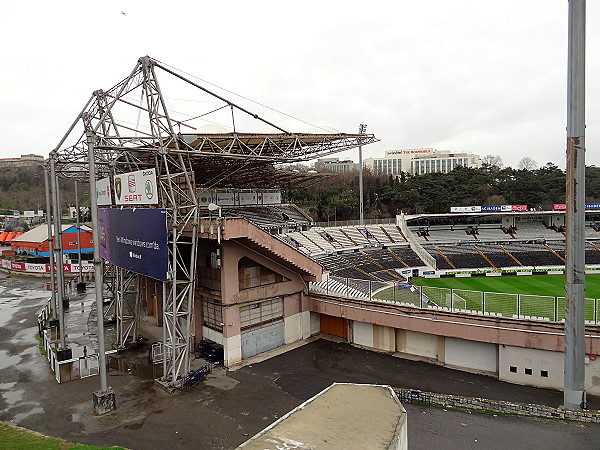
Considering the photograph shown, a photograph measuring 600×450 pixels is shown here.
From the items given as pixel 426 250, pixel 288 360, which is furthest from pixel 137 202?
pixel 426 250

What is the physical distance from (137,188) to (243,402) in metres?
10.2

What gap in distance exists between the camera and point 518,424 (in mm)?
12297

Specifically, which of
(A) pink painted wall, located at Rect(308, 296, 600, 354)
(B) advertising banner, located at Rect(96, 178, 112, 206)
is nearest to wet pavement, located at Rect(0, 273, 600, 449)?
(A) pink painted wall, located at Rect(308, 296, 600, 354)

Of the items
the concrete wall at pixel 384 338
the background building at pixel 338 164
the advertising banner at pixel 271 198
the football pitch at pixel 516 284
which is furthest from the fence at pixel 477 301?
the background building at pixel 338 164

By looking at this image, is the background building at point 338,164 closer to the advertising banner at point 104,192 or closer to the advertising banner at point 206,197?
the advertising banner at point 206,197

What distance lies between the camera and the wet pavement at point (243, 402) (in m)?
12.0

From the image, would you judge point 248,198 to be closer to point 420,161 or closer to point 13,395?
point 13,395

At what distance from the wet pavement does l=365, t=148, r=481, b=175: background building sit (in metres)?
126

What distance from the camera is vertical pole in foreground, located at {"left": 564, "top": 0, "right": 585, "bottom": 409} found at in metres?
11.9

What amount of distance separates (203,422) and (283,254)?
877 centimetres

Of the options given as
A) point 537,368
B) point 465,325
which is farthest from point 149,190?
point 537,368

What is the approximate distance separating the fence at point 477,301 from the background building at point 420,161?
12222 centimetres

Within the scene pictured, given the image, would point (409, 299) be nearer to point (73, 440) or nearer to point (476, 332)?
point (476, 332)

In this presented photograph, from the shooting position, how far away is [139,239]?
56.4 ft
